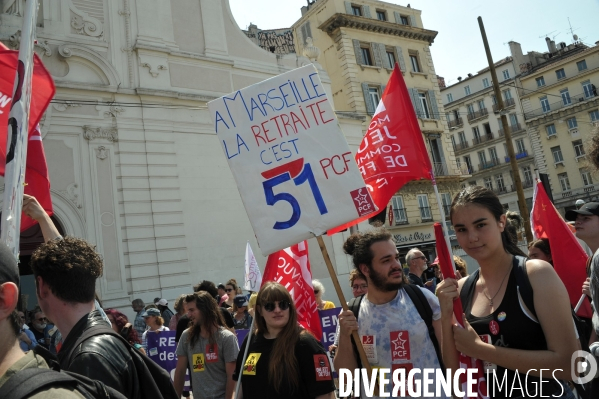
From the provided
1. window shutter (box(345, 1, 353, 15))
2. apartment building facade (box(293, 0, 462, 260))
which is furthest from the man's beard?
window shutter (box(345, 1, 353, 15))

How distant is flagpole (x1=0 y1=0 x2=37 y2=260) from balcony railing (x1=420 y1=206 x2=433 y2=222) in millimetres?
27889

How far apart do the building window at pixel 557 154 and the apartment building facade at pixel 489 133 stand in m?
1.93

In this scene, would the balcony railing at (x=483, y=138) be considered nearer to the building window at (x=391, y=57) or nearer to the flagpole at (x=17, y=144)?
the building window at (x=391, y=57)

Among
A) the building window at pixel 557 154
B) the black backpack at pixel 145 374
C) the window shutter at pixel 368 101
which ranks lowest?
the black backpack at pixel 145 374

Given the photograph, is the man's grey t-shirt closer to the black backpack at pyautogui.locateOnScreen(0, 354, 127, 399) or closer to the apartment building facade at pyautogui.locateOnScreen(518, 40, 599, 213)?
the black backpack at pyautogui.locateOnScreen(0, 354, 127, 399)

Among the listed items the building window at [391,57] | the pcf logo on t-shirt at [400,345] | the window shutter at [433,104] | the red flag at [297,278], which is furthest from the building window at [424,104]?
the pcf logo on t-shirt at [400,345]

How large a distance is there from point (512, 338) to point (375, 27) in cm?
3140

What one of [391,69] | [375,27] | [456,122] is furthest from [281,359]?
[456,122]

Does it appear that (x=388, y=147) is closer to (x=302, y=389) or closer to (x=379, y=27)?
(x=302, y=389)

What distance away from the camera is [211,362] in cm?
468

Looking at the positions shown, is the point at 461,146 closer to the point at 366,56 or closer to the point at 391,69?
the point at 391,69

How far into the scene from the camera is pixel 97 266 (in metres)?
2.49

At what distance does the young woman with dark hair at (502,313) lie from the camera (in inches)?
87.6

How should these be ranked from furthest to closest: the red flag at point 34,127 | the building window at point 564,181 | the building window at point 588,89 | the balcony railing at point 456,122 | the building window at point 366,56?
the balcony railing at point 456,122 < the building window at point 564,181 < the building window at point 588,89 < the building window at point 366,56 < the red flag at point 34,127
